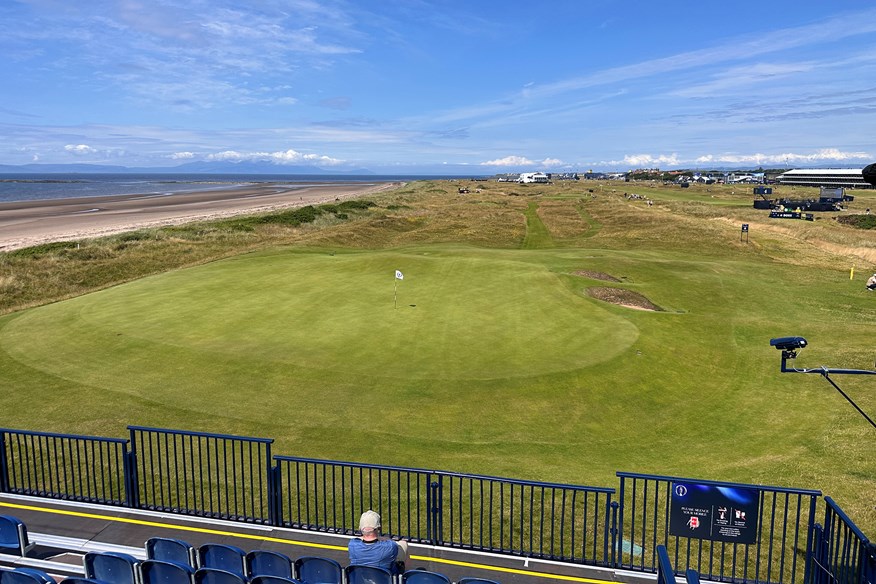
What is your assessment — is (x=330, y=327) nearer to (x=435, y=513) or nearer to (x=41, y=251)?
(x=435, y=513)

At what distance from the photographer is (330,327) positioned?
21.4 m

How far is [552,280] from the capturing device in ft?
102

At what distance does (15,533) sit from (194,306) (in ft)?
57.8

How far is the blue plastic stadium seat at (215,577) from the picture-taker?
5.97 meters

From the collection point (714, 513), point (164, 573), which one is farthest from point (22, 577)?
point (714, 513)

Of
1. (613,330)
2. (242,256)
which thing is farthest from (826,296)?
(242,256)

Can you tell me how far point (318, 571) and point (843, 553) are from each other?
7.11 metres

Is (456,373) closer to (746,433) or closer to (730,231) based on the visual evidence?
(746,433)

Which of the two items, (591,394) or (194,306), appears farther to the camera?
(194,306)

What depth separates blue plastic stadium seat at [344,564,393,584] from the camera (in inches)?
253

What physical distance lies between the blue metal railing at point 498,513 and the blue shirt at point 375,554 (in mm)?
1451

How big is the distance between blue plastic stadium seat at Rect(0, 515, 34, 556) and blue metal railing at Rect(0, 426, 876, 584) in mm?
1271

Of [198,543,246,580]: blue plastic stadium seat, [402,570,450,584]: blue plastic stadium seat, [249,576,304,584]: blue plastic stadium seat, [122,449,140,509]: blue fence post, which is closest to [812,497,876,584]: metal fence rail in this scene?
[402,570,450,584]: blue plastic stadium seat

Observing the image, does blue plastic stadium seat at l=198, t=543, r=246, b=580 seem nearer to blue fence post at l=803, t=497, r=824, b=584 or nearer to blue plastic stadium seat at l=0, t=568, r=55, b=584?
blue plastic stadium seat at l=0, t=568, r=55, b=584
